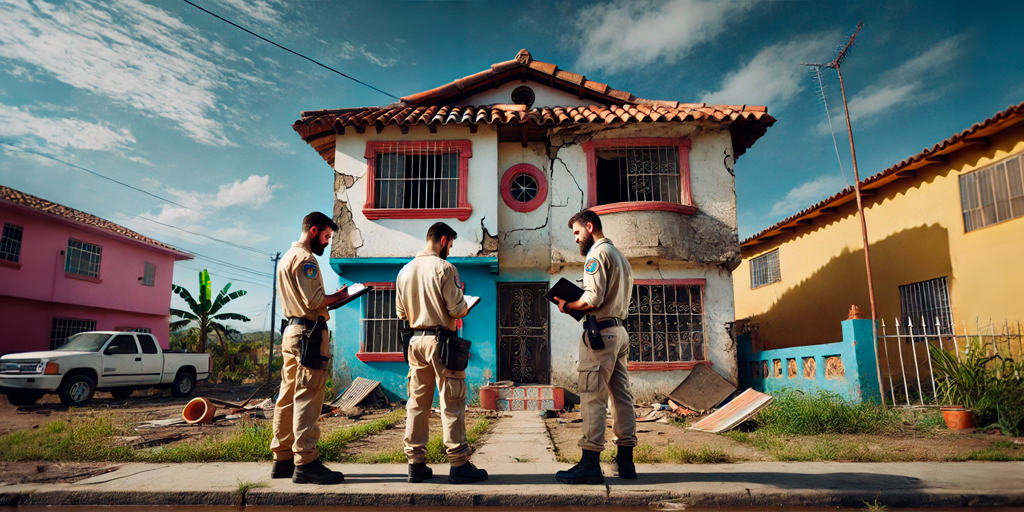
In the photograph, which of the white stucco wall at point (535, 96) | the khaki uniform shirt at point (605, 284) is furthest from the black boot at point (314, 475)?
the white stucco wall at point (535, 96)

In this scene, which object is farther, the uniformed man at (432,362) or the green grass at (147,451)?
the green grass at (147,451)

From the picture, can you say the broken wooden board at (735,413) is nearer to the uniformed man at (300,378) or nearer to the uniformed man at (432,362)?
the uniformed man at (432,362)

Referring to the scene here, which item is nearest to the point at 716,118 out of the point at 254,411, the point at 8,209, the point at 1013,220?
the point at 1013,220

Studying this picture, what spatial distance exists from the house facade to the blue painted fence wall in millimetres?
718

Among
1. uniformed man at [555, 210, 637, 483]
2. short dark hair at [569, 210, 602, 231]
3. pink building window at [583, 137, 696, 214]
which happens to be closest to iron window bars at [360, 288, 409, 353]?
pink building window at [583, 137, 696, 214]

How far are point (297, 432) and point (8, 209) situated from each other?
16816 millimetres

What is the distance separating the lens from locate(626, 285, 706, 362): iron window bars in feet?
33.4

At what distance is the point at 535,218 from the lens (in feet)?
34.9

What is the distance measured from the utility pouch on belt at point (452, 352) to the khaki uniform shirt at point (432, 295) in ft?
0.43

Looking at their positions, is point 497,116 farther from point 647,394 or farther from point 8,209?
point 8,209

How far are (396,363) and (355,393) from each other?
888mm

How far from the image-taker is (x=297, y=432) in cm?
412

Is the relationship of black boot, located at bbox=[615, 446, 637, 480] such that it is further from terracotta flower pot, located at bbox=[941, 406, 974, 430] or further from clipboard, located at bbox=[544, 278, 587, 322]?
terracotta flower pot, located at bbox=[941, 406, 974, 430]

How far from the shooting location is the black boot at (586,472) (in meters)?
4.01
